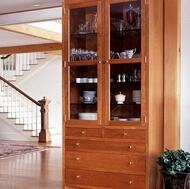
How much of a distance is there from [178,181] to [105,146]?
0.83 metres

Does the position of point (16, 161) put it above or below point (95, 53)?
below

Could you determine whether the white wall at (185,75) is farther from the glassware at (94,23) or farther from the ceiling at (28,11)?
the ceiling at (28,11)

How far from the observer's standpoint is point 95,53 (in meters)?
4.11

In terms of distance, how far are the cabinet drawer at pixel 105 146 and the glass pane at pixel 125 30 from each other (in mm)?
874

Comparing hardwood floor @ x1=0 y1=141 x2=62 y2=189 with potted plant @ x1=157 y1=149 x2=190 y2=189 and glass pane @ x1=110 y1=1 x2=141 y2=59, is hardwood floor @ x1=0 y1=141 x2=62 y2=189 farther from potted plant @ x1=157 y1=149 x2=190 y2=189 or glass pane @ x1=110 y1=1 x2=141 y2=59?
glass pane @ x1=110 y1=1 x2=141 y2=59

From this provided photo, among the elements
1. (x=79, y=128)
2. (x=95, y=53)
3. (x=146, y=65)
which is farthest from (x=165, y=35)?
(x=79, y=128)

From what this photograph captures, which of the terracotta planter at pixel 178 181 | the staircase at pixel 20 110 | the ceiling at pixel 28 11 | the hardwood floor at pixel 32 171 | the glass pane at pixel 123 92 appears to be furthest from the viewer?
the staircase at pixel 20 110

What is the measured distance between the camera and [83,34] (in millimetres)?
4270

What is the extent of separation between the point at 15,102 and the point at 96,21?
6.89 m

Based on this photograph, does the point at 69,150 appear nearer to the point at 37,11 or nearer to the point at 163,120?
the point at 163,120

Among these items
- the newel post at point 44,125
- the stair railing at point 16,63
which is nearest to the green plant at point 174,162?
the newel post at point 44,125

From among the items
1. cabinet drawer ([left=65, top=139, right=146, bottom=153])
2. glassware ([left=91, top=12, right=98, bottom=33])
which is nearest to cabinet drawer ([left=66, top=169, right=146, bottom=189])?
cabinet drawer ([left=65, top=139, right=146, bottom=153])

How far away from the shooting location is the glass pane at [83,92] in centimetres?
414

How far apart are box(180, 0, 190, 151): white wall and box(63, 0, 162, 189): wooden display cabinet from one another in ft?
1.23
